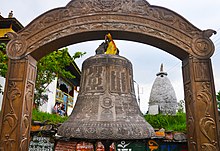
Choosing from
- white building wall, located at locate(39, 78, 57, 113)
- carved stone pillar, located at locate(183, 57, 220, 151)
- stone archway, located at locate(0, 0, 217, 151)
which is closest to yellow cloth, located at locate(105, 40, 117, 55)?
stone archway, located at locate(0, 0, 217, 151)

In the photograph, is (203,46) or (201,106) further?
(203,46)

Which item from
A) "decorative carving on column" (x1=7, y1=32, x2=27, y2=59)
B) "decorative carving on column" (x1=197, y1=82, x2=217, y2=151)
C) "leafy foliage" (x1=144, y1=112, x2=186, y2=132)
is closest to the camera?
"decorative carving on column" (x1=197, y1=82, x2=217, y2=151)

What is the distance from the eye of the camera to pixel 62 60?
7.60 m

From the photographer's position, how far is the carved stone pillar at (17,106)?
240cm

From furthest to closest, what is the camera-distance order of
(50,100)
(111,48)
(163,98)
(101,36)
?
(50,100) < (163,98) < (101,36) < (111,48)

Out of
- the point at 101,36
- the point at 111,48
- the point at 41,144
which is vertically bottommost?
the point at 41,144

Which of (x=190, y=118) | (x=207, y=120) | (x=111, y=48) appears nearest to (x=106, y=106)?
(x=111, y=48)

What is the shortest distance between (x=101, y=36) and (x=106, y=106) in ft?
3.88

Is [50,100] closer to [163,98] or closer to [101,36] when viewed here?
[163,98]

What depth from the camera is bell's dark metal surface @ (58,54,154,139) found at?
1822mm

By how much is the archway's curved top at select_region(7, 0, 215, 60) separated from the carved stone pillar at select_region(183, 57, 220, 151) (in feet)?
0.68

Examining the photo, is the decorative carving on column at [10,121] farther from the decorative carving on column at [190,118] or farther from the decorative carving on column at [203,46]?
the decorative carving on column at [203,46]

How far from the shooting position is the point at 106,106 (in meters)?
2.04

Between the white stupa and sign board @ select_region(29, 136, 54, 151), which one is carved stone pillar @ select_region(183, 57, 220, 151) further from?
the white stupa
